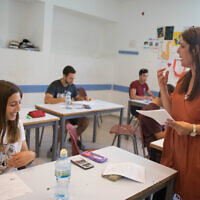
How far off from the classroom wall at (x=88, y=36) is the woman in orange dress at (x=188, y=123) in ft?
11.7

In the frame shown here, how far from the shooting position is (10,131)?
1.57 meters

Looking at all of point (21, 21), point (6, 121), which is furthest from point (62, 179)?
point (21, 21)

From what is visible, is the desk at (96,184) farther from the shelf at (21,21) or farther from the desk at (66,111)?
the shelf at (21,21)

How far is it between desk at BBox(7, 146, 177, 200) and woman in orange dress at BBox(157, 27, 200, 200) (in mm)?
87

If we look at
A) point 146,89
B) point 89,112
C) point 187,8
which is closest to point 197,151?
point 89,112

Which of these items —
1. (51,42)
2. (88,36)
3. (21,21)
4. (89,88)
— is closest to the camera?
(21,21)

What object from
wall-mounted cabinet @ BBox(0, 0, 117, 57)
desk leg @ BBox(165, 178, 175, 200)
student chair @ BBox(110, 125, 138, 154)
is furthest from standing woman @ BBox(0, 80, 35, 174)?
wall-mounted cabinet @ BBox(0, 0, 117, 57)

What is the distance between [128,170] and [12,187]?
2.23ft

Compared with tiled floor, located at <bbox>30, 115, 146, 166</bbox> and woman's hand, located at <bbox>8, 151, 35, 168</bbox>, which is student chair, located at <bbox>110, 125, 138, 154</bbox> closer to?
tiled floor, located at <bbox>30, 115, 146, 166</bbox>

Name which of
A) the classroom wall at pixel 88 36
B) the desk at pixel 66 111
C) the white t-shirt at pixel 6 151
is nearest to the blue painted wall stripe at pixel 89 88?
the classroom wall at pixel 88 36

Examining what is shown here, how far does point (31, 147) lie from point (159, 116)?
2.65m

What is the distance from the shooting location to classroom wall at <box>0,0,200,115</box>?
4.66 m

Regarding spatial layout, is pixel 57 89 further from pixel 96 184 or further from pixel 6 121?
pixel 96 184

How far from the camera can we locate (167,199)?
5.35ft
